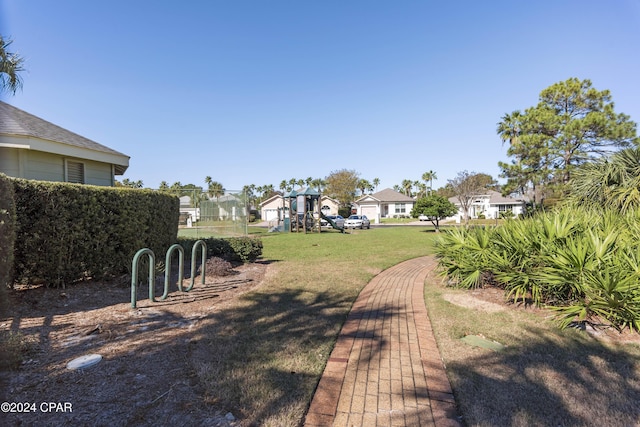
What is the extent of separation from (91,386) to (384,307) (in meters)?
4.09

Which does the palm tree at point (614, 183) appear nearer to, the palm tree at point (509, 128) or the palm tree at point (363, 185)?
the palm tree at point (509, 128)

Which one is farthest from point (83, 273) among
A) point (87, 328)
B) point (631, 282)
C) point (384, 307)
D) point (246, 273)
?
point (631, 282)

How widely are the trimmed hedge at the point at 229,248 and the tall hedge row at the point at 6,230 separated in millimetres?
4601

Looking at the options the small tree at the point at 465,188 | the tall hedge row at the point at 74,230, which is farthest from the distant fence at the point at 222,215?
the small tree at the point at 465,188

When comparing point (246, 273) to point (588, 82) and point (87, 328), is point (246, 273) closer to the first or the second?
point (87, 328)

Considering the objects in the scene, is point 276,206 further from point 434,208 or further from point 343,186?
point 434,208

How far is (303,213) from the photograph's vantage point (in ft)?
79.0

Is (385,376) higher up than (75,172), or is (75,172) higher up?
(75,172)

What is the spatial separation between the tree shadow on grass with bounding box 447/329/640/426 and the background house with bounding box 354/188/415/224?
4910 centimetres

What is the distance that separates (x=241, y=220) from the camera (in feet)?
59.6

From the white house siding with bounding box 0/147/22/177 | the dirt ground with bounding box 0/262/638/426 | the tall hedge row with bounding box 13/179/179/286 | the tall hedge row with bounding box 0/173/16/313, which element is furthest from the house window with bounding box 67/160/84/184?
the tall hedge row with bounding box 0/173/16/313

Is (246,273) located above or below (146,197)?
below

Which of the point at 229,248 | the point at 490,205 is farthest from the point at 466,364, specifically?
the point at 490,205

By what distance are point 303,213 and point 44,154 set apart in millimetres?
16581
